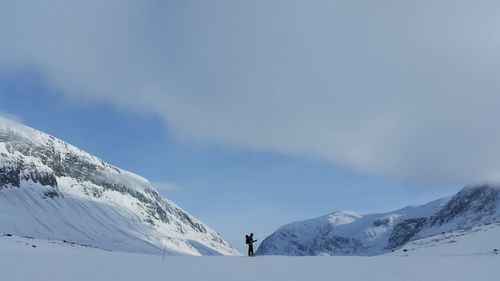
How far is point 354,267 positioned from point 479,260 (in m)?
7.72

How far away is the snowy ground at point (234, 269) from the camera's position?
19.5m

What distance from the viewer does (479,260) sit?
1072 inches

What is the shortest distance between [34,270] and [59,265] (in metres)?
1.95

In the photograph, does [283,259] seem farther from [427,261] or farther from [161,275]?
[161,275]

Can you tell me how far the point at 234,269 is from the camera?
75.9 feet

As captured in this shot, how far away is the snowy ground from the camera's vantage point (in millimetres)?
19531

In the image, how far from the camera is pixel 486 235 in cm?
5375

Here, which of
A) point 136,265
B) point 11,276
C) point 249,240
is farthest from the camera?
point 249,240

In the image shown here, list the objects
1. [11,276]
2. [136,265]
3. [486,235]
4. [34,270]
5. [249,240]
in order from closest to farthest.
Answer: [11,276]
[34,270]
[136,265]
[249,240]
[486,235]

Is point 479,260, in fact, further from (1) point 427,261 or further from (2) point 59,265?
(2) point 59,265

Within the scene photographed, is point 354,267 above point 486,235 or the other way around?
the other way around

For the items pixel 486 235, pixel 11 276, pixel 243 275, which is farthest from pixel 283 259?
Result: pixel 486 235

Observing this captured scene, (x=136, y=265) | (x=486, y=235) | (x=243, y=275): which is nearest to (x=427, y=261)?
(x=243, y=275)

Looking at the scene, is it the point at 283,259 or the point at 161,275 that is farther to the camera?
the point at 283,259
